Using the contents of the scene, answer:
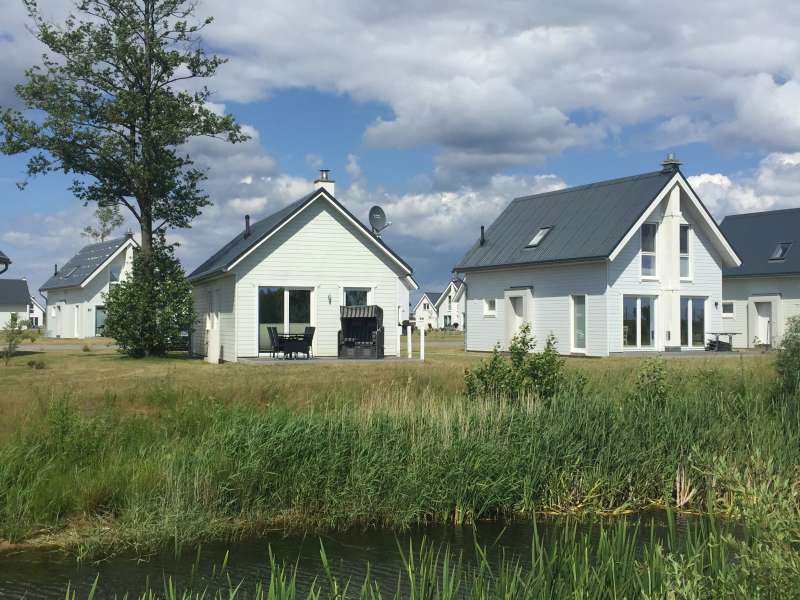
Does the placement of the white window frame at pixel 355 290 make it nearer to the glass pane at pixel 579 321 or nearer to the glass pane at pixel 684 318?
the glass pane at pixel 579 321

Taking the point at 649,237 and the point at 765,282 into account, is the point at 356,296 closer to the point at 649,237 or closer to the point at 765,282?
the point at 649,237

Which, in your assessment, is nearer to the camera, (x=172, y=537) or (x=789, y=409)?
(x=172, y=537)

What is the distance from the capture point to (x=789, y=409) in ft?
42.4

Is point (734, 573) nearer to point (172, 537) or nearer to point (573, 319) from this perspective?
point (172, 537)

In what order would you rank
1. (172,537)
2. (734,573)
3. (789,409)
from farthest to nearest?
(789,409), (172,537), (734,573)

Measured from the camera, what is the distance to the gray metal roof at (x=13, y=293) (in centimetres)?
7325

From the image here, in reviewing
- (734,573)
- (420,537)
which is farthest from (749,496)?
(420,537)

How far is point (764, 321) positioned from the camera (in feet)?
124

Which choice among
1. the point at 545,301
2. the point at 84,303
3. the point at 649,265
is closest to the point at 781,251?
the point at 649,265

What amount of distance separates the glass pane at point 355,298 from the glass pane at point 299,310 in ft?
4.01

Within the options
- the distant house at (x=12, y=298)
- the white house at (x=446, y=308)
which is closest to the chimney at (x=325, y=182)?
the distant house at (x=12, y=298)

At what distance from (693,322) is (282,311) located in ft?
47.2

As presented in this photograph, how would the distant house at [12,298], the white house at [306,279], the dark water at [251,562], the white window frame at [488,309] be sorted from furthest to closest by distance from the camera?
Answer: 1. the distant house at [12,298]
2. the white window frame at [488,309]
3. the white house at [306,279]
4. the dark water at [251,562]

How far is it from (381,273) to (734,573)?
73.9 ft
